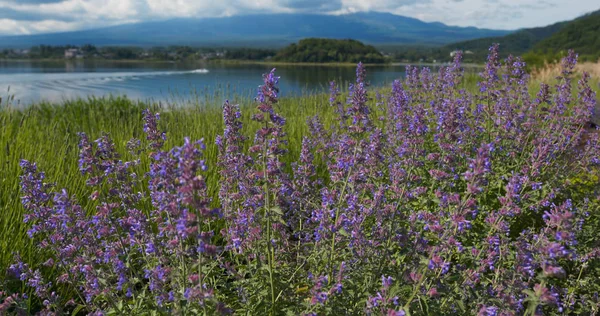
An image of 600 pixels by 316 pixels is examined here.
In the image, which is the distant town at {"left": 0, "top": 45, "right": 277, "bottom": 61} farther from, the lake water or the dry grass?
the dry grass

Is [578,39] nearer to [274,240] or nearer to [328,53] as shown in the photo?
[328,53]

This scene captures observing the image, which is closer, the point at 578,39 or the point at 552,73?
the point at 552,73

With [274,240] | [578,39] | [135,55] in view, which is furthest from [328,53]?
[274,240]

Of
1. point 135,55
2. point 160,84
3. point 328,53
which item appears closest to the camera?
point 160,84

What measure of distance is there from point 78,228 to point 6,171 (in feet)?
9.20

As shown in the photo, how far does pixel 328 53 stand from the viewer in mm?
62344

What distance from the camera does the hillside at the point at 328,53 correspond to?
61897 mm

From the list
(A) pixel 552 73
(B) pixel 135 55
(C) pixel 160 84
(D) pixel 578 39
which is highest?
(D) pixel 578 39

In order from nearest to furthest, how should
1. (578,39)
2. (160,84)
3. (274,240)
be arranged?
(274,240) < (160,84) < (578,39)

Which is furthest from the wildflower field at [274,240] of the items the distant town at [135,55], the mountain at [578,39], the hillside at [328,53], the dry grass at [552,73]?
the distant town at [135,55]

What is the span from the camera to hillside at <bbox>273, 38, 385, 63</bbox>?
6190 centimetres

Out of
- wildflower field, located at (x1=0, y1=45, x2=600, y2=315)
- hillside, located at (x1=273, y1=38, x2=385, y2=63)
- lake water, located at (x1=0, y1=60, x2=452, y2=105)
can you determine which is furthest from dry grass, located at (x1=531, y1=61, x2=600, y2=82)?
hillside, located at (x1=273, y1=38, x2=385, y2=63)

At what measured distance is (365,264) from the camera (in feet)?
9.37

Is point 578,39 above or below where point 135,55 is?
above
